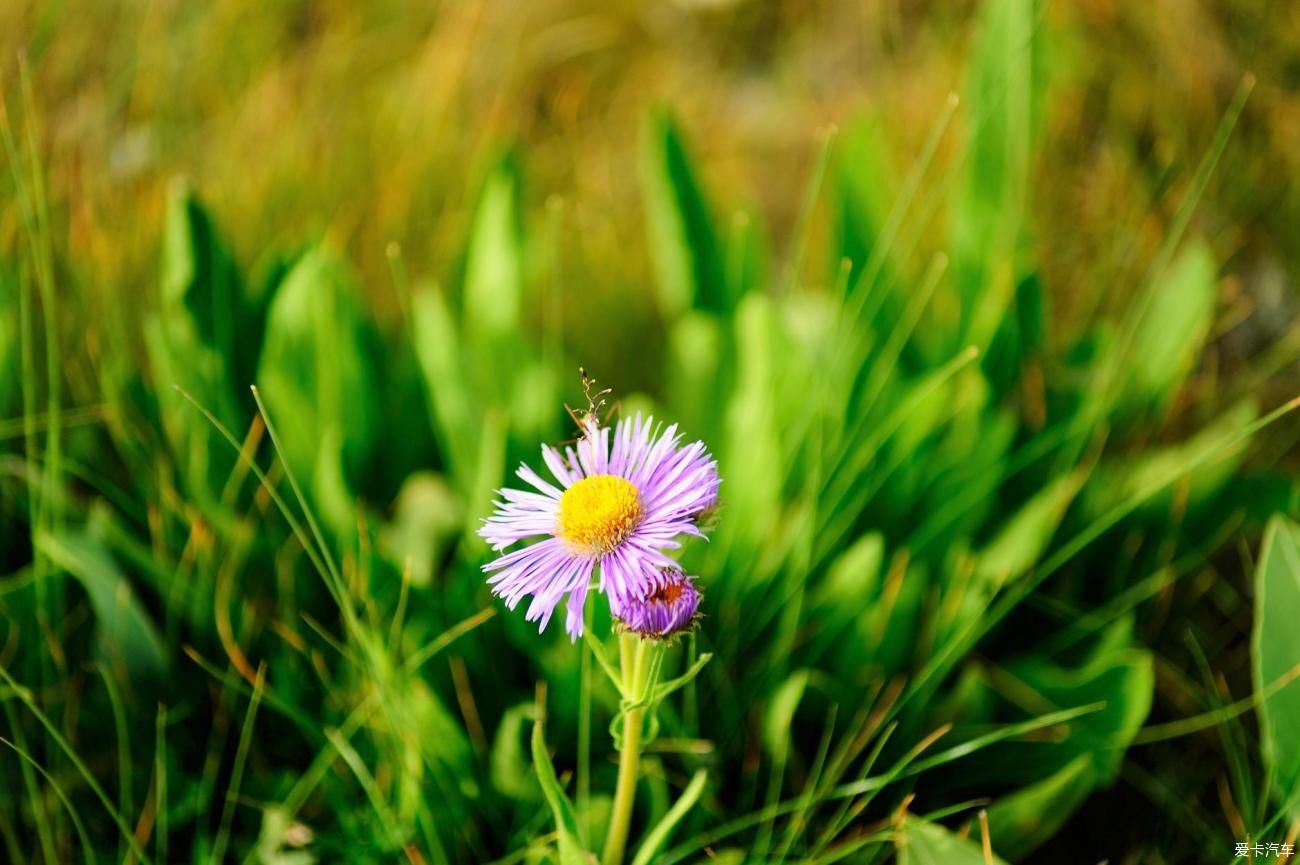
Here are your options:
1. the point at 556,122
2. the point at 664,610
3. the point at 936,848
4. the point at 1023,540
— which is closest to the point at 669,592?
the point at 664,610

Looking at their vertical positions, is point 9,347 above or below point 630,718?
above

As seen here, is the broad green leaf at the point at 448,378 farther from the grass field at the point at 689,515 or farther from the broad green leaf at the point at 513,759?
the broad green leaf at the point at 513,759

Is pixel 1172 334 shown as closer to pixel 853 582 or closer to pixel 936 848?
pixel 853 582

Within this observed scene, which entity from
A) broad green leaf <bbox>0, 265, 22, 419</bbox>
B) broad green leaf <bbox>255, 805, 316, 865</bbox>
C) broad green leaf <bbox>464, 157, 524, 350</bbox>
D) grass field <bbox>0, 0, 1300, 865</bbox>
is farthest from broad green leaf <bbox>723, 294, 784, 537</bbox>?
broad green leaf <bbox>0, 265, 22, 419</bbox>

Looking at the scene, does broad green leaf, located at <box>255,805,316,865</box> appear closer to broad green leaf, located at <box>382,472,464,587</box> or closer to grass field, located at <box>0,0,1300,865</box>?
grass field, located at <box>0,0,1300,865</box>

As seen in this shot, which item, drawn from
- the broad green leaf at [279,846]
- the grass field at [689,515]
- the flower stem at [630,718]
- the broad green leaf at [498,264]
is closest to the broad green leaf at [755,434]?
the grass field at [689,515]

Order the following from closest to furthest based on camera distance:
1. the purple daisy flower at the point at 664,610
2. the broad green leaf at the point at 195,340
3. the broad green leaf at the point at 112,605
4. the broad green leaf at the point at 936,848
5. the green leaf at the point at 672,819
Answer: the purple daisy flower at the point at 664,610, the green leaf at the point at 672,819, the broad green leaf at the point at 936,848, the broad green leaf at the point at 112,605, the broad green leaf at the point at 195,340
